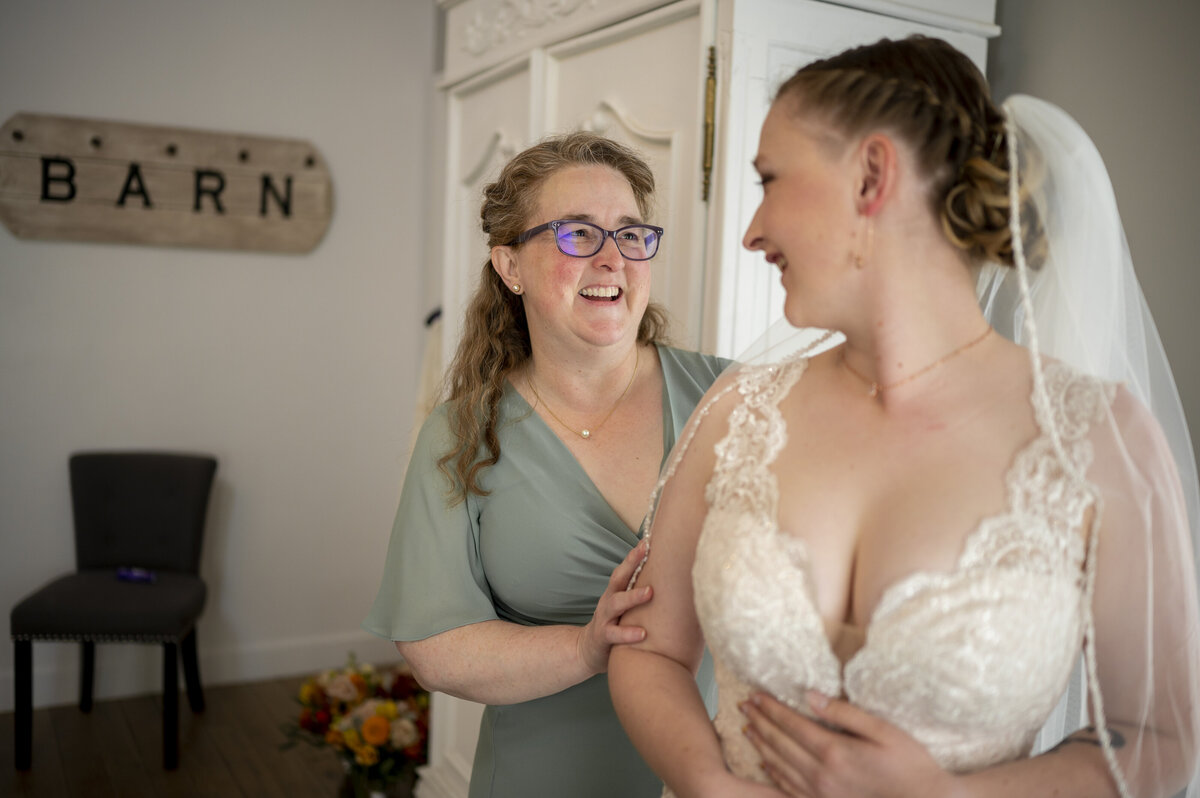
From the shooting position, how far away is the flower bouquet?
9.05 feet

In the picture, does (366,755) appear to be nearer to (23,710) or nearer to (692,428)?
(23,710)

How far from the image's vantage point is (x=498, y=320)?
1.74m

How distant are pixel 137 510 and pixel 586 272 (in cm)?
291

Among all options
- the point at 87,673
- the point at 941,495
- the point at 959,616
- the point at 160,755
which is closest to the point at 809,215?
the point at 941,495

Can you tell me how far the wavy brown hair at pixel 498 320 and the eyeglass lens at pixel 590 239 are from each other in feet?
0.28

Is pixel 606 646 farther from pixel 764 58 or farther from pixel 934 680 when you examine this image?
pixel 764 58

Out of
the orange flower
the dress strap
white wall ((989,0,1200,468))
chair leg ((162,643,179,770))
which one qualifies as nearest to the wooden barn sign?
chair leg ((162,643,179,770))

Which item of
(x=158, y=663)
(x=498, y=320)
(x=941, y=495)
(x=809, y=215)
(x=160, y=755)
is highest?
(x=809, y=215)

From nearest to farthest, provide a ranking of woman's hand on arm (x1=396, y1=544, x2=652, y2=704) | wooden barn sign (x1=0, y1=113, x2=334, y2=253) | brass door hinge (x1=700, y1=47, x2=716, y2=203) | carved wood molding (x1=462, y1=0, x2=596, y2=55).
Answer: woman's hand on arm (x1=396, y1=544, x2=652, y2=704), brass door hinge (x1=700, y1=47, x2=716, y2=203), carved wood molding (x1=462, y1=0, x2=596, y2=55), wooden barn sign (x1=0, y1=113, x2=334, y2=253)

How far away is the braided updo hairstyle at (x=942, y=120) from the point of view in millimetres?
1028

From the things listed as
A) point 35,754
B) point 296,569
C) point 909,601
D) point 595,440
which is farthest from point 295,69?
point 909,601

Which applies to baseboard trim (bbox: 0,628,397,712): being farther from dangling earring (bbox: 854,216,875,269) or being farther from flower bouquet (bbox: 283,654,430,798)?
dangling earring (bbox: 854,216,875,269)

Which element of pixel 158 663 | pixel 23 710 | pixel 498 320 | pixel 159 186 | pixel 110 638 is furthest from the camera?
pixel 158 663

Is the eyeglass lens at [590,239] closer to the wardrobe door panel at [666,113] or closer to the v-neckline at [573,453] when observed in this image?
the v-neckline at [573,453]
